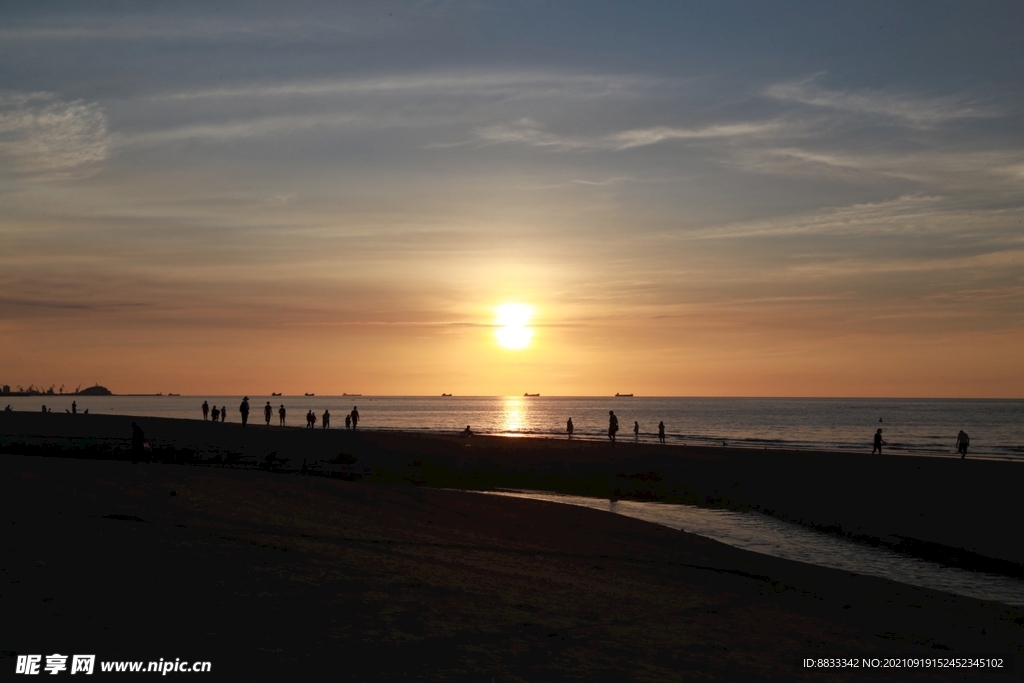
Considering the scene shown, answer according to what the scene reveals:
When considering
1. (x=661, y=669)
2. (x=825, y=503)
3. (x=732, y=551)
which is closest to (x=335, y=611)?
(x=661, y=669)

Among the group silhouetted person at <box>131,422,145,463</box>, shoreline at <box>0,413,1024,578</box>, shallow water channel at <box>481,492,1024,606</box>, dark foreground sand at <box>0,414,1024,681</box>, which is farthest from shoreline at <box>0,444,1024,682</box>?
silhouetted person at <box>131,422,145,463</box>

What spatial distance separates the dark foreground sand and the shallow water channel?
→ 5.60ft

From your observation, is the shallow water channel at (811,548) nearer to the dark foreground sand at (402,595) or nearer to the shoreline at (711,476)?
the shoreline at (711,476)

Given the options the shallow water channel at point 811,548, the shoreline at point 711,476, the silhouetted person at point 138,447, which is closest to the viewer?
the shallow water channel at point 811,548

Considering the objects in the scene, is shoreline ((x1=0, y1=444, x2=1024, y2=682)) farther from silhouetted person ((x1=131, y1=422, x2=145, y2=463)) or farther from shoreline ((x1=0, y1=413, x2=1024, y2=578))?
silhouetted person ((x1=131, y1=422, x2=145, y2=463))

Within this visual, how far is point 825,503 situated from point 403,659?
74.1 ft

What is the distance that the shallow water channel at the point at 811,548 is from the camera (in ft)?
49.8

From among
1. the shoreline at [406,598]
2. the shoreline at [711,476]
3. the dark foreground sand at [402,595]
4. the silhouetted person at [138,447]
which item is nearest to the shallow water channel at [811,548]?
the shoreline at [711,476]

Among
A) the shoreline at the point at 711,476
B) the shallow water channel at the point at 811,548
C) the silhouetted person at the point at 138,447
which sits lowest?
the shallow water channel at the point at 811,548

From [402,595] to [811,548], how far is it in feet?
42.6

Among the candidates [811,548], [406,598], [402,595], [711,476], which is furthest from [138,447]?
[711,476]

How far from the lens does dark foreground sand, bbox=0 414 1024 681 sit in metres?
7.53

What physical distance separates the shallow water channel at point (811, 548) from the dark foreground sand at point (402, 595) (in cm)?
171

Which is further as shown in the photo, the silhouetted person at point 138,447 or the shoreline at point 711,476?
the silhouetted person at point 138,447
